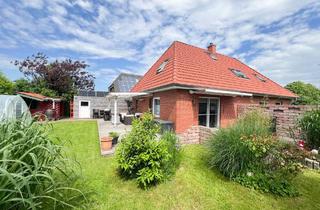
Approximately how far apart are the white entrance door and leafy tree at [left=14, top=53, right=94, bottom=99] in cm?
564

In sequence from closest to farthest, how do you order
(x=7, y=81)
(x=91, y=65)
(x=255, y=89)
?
(x=255, y=89) → (x=7, y=81) → (x=91, y=65)

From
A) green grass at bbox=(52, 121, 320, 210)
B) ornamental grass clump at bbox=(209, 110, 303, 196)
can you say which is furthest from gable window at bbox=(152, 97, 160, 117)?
ornamental grass clump at bbox=(209, 110, 303, 196)

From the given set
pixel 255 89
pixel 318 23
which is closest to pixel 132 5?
pixel 318 23

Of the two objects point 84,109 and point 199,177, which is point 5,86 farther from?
point 199,177

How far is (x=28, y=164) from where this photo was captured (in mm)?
2969

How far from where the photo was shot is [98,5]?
35.0ft

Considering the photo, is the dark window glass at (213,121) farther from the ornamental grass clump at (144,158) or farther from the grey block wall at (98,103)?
the grey block wall at (98,103)

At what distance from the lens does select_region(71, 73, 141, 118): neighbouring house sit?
25.6m

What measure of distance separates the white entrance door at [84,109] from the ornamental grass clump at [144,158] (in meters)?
23.2

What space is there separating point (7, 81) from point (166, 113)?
36666 millimetres

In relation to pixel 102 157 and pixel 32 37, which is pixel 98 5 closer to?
pixel 102 157

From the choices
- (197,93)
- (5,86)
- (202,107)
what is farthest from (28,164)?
(5,86)

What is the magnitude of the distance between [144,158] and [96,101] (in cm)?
2418

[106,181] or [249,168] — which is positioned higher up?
[249,168]
